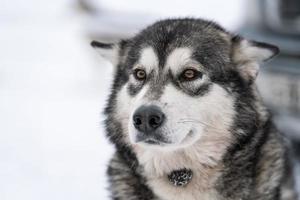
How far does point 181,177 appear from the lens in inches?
142

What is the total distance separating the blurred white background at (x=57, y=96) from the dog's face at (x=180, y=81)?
41cm

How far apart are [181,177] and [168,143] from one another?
0.34 m

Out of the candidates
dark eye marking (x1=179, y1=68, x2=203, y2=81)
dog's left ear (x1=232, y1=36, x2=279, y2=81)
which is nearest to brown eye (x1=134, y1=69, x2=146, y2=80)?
dark eye marking (x1=179, y1=68, x2=203, y2=81)

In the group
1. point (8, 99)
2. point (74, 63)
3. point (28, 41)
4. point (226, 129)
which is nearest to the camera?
point (226, 129)

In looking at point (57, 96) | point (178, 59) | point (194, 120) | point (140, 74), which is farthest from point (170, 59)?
A: point (57, 96)

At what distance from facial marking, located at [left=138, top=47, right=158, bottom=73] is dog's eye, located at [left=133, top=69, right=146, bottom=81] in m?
0.04

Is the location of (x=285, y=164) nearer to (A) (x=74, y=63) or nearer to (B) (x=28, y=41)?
(A) (x=74, y=63)

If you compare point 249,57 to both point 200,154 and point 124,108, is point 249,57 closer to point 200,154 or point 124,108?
point 200,154

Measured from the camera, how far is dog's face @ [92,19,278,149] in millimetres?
3342

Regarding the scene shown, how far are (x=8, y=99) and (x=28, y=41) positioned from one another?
12.5 feet

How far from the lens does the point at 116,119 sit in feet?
12.3

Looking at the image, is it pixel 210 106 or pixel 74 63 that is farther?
pixel 74 63

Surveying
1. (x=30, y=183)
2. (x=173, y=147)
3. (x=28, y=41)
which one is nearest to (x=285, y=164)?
(x=173, y=147)

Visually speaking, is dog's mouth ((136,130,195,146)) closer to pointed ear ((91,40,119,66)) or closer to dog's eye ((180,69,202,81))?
dog's eye ((180,69,202,81))
